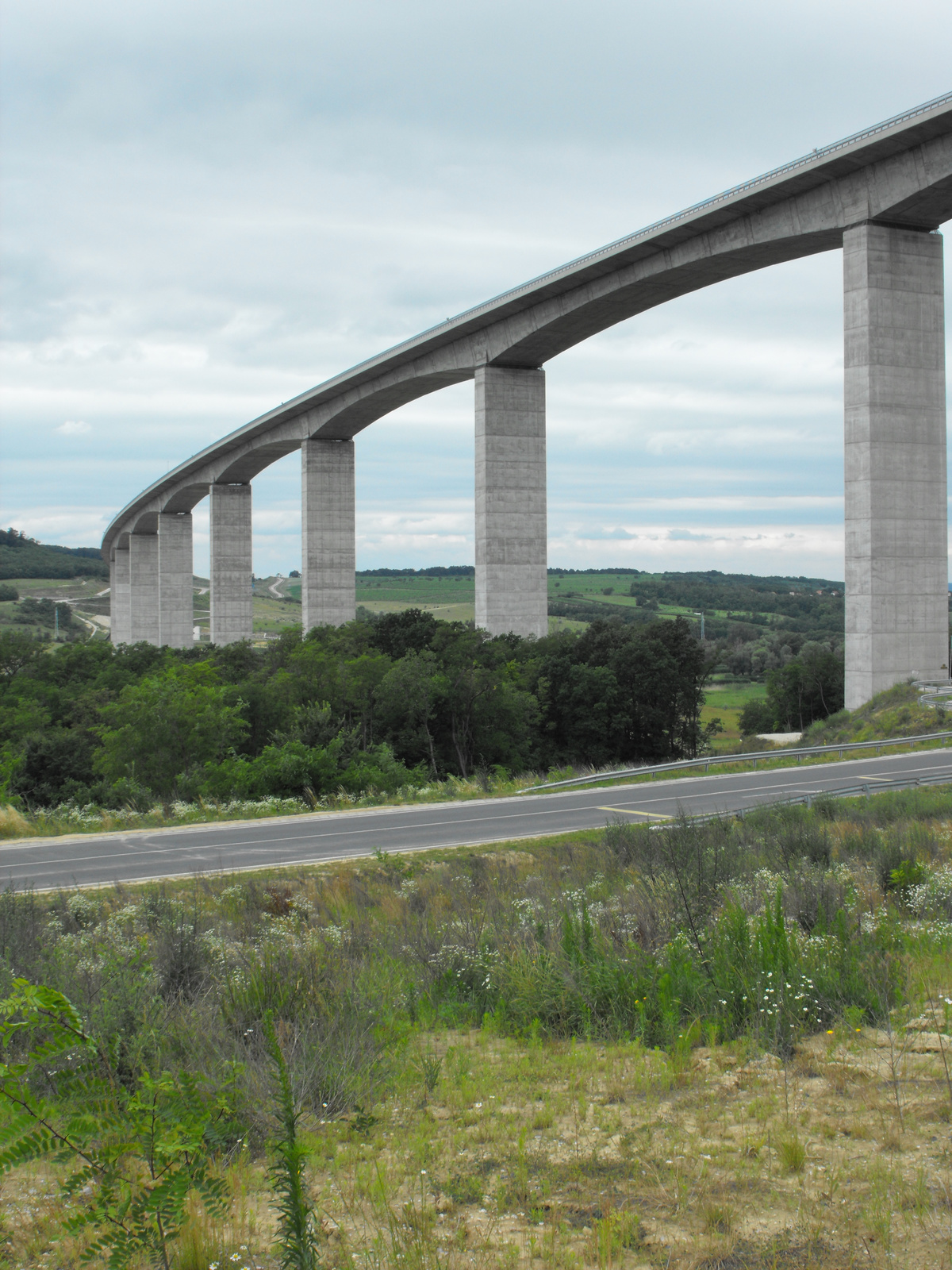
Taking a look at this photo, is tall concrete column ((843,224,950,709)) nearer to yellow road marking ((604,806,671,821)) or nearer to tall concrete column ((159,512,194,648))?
yellow road marking ((604,806,671,821))

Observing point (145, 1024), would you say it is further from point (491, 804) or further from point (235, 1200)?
point (491, 804)

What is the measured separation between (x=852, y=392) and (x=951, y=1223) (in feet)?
104

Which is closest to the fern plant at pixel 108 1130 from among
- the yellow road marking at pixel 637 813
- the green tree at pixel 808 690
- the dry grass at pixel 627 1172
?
the dry grass at pixel 627 1172

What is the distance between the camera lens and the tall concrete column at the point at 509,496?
4503 cm

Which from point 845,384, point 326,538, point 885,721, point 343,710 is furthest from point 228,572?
point 885,721

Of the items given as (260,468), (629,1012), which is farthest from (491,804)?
(260,468)

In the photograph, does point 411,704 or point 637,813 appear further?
point 411,704

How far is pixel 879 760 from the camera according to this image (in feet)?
80.8

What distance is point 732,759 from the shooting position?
26.6 m

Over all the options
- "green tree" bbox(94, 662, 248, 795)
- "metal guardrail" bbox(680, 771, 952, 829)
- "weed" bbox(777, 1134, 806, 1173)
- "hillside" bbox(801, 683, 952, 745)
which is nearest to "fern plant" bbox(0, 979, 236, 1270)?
"weed" bbox(777, 1134, 806, 1173)

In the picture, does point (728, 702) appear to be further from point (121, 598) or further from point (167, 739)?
point (167, 739)

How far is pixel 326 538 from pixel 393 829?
40.7 m

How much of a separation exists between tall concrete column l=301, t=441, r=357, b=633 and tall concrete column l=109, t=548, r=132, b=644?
46.5 meters

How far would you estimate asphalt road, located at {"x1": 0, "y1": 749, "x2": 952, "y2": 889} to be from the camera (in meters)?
15.7
